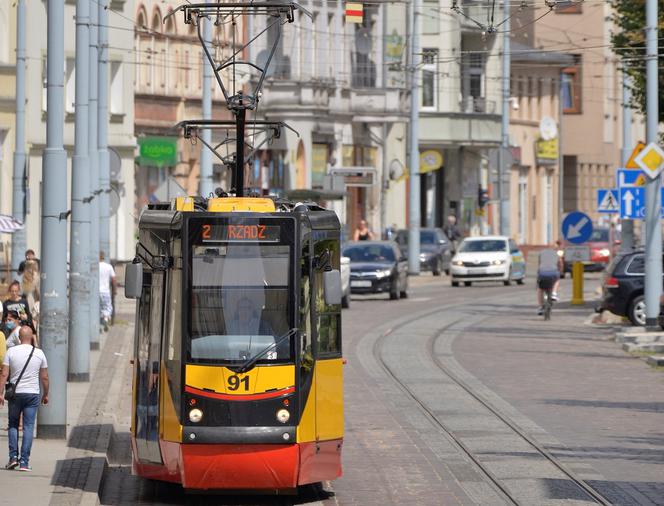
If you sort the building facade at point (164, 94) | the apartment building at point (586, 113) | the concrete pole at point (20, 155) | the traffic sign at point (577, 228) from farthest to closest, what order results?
the apartment building at point (586, 113) < the building facade at point (164, 94) < the traffic sign at point (577, 228) < the concrete pole at point (20, 155)

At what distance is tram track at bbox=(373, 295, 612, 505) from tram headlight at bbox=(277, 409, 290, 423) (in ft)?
6.13

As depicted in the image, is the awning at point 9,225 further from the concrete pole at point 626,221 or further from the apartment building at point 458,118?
the apartment building at point 458,118

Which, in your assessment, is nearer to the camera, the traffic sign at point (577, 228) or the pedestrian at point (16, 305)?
the pedestrian at point (16, 305)

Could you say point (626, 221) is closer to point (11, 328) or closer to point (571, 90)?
point (11, 328)

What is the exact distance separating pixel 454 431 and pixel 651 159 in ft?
45.4

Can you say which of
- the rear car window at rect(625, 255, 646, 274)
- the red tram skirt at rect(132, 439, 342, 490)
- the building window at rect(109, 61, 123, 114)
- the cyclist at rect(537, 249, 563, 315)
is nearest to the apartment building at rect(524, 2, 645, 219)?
the building window at rect(109, 61, 123, 114)

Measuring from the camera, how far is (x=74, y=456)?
60.1 feet

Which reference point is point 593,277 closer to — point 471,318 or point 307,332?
point 471,318

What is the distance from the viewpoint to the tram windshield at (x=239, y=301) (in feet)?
50.6

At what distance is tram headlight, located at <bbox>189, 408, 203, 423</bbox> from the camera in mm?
15195

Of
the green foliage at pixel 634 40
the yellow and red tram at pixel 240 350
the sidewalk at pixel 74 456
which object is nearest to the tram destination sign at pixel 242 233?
the yellow and red tram at pixel 240 350

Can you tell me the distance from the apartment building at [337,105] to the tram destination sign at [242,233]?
142 feet

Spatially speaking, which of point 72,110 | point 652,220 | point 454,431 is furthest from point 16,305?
point 72,110

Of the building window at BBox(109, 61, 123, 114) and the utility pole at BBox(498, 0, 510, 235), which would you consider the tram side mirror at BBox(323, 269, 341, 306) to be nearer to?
the building window at BBox(109, 61, 123, 114)
